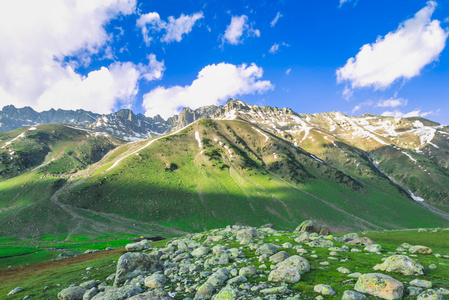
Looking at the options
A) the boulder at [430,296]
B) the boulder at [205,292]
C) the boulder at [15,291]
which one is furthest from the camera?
the boulder at [15,291]

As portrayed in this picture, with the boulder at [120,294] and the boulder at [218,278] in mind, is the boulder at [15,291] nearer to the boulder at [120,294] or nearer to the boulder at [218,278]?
the boulder at [120,294]

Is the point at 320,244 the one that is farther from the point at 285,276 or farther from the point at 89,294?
the point at 89,294

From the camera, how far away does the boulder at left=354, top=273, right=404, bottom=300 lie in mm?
9516

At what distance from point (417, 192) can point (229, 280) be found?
253911mm

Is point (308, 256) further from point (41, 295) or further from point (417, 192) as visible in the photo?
point (417, 192)

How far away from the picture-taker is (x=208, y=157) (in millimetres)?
173625

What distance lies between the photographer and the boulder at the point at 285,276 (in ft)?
41.6

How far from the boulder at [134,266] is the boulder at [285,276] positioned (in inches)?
482

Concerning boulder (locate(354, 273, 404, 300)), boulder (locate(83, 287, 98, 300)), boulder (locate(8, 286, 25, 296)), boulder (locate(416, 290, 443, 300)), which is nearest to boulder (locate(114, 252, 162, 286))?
boulder (locate(83, 287, 98, 300))

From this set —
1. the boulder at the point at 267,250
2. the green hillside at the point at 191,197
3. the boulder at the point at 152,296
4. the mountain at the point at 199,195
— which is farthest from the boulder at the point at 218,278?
the mountain at the point at 199,195

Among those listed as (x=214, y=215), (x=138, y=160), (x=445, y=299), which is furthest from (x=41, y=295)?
(x=138, y=160)

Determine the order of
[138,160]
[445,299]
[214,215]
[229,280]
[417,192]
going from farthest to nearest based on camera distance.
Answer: [417,192]
[138,160]
[214,215]
[229,280]
[445,299]

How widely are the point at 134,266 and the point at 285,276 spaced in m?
14.1

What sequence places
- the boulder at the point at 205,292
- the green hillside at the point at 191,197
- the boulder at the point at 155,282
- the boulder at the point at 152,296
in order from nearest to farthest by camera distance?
the boulder at the point at 152,296 → the boulder at the point at 205,292 → the boulder at the point at 155,282 → the green hillside at the point at 191,197
